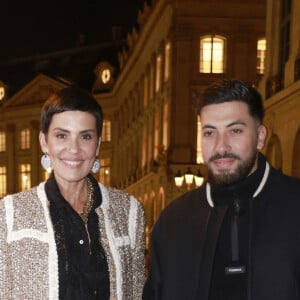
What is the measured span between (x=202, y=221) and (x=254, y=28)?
26.7 metres

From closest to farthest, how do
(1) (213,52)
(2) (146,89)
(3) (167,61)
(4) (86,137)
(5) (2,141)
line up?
1. (4) (86,137)
2. (1) (213,52)
3. (3) (167,61)
4. (2) (146,89)
5. (5) (2,141)

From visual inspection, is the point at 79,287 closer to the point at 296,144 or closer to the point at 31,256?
the point at 31,256

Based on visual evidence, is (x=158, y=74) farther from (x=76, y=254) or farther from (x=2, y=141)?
(x=2, y=141)

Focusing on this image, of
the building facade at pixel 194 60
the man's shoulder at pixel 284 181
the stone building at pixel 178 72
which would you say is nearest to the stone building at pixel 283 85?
the stone building at pixel 178 72

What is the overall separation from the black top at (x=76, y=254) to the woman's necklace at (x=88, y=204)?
0.10 feet

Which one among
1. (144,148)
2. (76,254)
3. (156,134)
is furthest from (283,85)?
(144,148)

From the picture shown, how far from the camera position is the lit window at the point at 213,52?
98.0 ft

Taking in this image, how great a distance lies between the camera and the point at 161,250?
14.7 ft

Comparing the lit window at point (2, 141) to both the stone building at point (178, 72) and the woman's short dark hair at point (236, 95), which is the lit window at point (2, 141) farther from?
the woman's short dark hair at point (236, 95)

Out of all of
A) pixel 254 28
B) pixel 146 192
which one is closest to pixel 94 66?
pixel 146 192

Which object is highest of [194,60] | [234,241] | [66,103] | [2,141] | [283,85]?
[194,60]

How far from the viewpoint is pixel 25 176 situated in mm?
64875

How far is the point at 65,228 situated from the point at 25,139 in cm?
6159

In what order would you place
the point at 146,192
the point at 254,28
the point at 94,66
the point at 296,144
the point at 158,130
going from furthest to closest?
the point at 94,66, the point at 146,192, the point at 158,130, the point at 254,28, the point at 296,144
